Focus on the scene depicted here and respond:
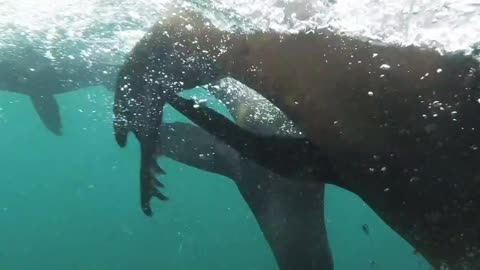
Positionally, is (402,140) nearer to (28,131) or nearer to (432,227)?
(432,227)

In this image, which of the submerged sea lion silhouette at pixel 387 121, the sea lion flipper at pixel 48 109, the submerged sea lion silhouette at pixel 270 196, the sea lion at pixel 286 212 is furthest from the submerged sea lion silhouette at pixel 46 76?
the submerged sea lion silhouette at pixel 387 121

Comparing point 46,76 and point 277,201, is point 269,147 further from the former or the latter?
point 46,76

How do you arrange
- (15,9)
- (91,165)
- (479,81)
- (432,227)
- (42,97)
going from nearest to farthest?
1. (479,81)
2. (432,227)
3. (15,9)
4. (42,97)
5. (91,165)

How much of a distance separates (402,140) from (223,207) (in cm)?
9445

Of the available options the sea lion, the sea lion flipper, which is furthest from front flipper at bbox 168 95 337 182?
the sea lion flipper

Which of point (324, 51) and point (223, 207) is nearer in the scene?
point (324, 51)

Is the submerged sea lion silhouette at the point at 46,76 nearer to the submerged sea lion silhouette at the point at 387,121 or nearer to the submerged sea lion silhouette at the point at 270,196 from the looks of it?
the submerged sea lion silhouette at the point at 270,196

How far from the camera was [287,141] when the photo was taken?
4.70m

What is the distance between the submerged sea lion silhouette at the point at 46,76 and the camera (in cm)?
1215

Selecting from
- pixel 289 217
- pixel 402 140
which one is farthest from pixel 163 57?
pixel 402 140

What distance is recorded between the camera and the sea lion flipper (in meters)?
14.0

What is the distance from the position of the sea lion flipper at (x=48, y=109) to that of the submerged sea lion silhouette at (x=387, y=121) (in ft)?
33.6

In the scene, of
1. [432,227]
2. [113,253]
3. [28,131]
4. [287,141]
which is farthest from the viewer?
[113,253]

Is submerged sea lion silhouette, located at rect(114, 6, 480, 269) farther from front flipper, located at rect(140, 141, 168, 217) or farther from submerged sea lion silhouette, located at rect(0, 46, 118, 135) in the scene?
submerged sea lion silhouette, located at rect(0, 46, 118, 135)
